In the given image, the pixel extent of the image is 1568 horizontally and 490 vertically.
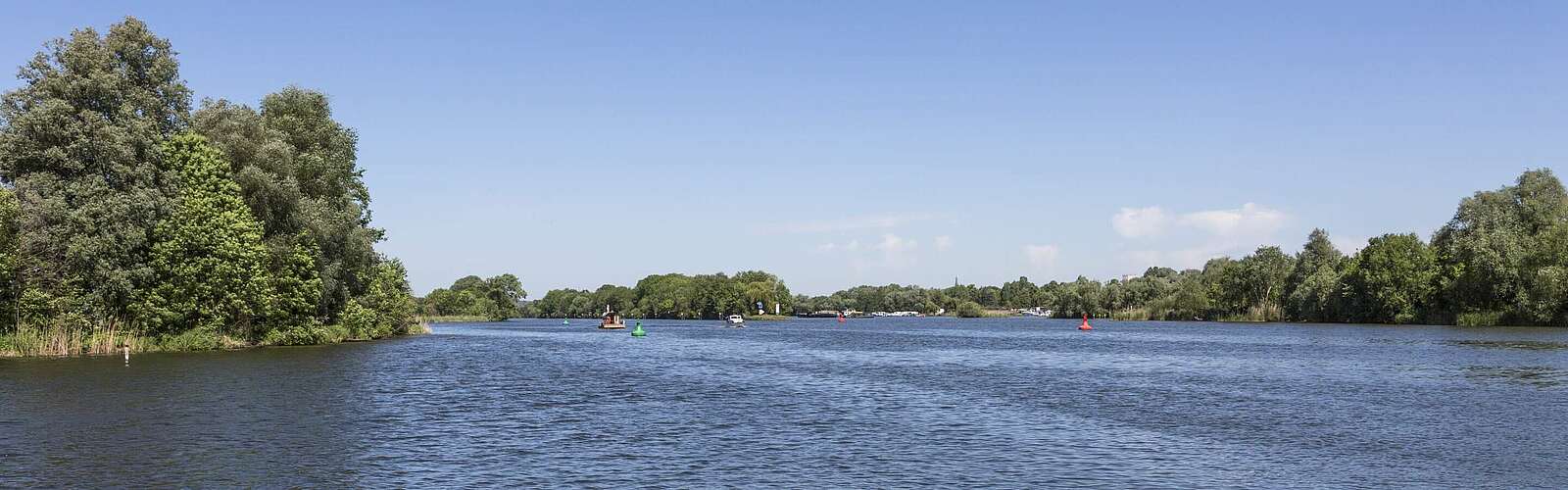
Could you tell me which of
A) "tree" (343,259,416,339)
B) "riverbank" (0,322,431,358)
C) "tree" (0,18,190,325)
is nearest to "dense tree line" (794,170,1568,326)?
"tree" (343,259,416,339)

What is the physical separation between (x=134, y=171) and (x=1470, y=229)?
158 meters

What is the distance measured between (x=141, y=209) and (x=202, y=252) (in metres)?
6.08

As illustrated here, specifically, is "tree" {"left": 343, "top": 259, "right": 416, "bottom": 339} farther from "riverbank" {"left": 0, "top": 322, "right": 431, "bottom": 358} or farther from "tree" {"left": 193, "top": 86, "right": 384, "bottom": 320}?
"riverbank" {"left": 0, "top": 322, "right": 431, "bottom": 358}

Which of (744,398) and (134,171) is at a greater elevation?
(134,171)

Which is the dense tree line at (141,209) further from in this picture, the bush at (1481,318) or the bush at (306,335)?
the bush at (1481,318)

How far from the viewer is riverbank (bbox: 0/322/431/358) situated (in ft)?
193

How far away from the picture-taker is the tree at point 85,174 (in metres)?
58.5

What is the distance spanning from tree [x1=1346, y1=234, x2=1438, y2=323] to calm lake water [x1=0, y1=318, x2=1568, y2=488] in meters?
103

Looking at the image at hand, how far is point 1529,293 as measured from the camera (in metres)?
123

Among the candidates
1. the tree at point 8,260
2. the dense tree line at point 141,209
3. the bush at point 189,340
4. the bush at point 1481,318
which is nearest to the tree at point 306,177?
the dense tree line at point 141,209

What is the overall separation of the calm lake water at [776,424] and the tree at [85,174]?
190 inches

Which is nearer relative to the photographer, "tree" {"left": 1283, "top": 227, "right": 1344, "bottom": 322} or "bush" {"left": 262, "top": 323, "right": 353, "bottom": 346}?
"bush" {"left": 262, "top": 323, "right": 353, "bottom": 346}

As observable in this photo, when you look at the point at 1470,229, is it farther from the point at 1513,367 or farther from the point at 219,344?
the point at 219,344

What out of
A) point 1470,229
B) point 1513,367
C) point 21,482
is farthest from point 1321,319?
point 21,482
